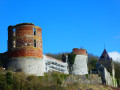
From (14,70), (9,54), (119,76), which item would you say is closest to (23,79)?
(14,70)

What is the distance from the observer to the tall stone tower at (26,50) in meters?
38.8

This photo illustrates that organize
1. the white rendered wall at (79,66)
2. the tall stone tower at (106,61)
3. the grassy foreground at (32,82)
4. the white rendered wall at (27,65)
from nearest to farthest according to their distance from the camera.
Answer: the grassy foreground at (32,82) < the white rendered wall at (27,65) < the white rendered wall at (79,66) < the tall stone tower at (106,61)

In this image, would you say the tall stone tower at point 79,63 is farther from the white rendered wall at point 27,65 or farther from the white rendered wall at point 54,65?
the white rendered wall at point 27,65

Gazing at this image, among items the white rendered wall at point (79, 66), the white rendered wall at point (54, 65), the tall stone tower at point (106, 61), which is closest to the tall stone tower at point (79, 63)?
the white rendered wall at point (79, 66)

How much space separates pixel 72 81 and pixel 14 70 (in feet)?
32.1

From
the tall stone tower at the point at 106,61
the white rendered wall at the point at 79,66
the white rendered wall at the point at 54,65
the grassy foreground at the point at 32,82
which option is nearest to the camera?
the grassy foreground at the point at 32,82

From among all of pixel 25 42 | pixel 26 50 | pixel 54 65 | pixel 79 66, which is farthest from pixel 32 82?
pixel 79 66

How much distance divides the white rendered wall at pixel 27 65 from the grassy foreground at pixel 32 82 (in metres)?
1.00

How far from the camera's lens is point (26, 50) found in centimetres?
3912

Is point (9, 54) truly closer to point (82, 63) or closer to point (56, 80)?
point (56, 80)

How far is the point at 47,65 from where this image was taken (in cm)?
4369

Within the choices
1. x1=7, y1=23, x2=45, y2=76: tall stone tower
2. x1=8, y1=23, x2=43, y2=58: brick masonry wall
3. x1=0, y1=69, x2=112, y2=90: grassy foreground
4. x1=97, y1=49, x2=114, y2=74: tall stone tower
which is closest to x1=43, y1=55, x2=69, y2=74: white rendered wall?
x1=0, y1=69, x2=112, y2=90: grassy foreground

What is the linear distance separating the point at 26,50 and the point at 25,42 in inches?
41.3

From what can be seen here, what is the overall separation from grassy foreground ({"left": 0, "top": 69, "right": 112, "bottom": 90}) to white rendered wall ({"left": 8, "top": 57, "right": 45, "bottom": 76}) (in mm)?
999
